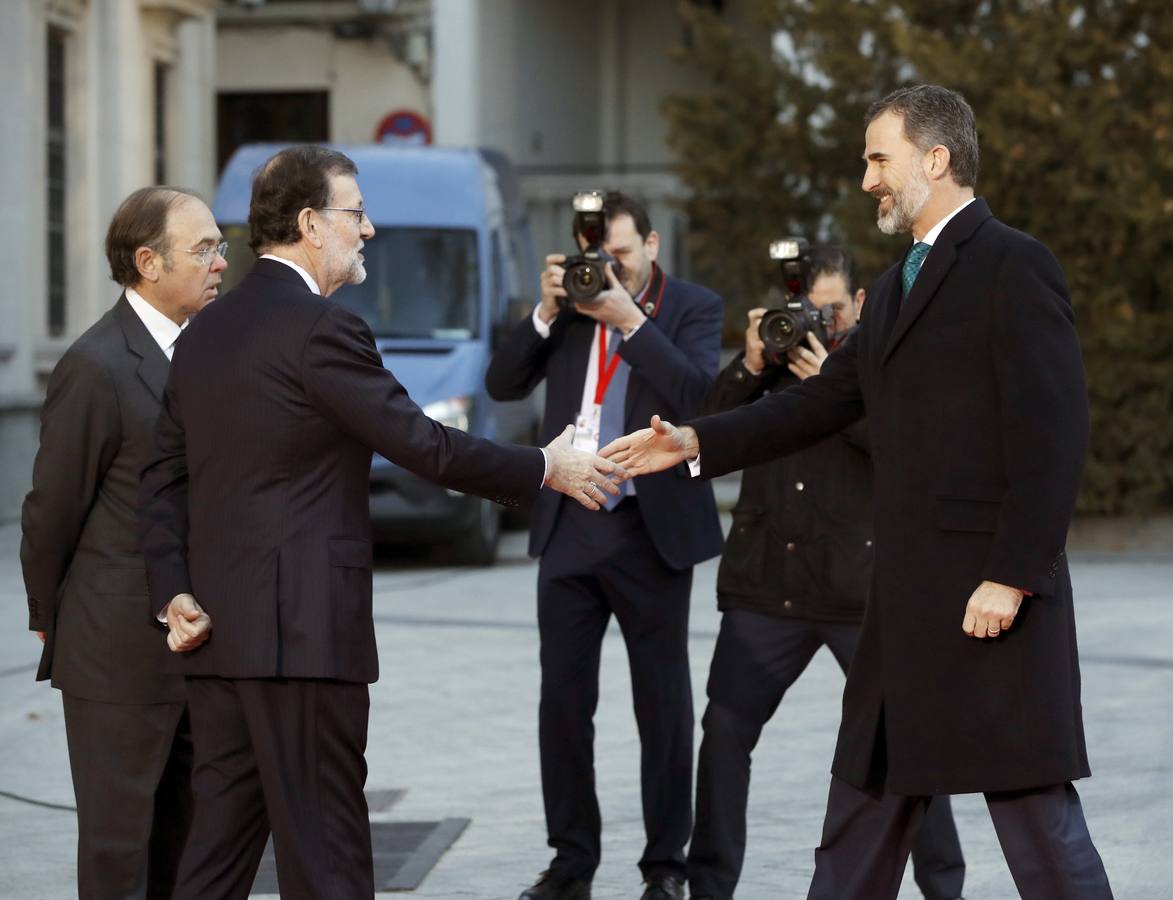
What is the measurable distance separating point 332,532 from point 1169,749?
4.46 meters

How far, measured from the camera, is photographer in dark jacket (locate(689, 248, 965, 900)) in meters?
5.68

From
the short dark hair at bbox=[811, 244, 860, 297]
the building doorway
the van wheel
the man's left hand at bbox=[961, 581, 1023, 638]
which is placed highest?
the building doorway

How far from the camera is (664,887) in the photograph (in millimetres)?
5836

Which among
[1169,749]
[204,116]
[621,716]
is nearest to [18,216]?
[204,116]

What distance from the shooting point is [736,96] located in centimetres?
1595

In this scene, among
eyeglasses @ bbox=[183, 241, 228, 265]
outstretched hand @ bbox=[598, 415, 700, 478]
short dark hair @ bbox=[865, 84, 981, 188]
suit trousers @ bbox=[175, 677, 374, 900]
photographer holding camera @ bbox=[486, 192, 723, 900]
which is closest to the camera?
suit trousers @ bbox=[175, 677, 374, 900]

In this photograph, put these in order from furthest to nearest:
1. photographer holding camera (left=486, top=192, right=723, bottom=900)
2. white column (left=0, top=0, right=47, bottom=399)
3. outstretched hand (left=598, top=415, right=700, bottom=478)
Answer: white column (left=0, top=0, right=47, bottom=399) → photographer holding camera (left=486, top=192, right=723, bottom=900) → outstretched hand (left=598, top=415, right=700, bottom=478)

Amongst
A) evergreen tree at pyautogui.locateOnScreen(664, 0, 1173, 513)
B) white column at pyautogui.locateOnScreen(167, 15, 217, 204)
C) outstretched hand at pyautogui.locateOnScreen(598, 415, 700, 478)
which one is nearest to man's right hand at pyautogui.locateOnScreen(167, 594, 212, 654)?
outstretched hand at pyautogui.locateOnScreen(598, 415, 700, 478)

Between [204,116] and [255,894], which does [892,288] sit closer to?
[255,894]

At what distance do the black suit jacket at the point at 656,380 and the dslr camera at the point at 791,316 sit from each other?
38 cm

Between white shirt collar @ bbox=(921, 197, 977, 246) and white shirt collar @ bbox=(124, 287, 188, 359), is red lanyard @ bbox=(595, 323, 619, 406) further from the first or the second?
white shirt collar @ bbox=(921, 197, 977, 246)

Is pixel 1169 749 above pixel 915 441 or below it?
below

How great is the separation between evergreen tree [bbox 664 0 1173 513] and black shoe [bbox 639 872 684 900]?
878cm

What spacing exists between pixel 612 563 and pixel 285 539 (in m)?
1.75
